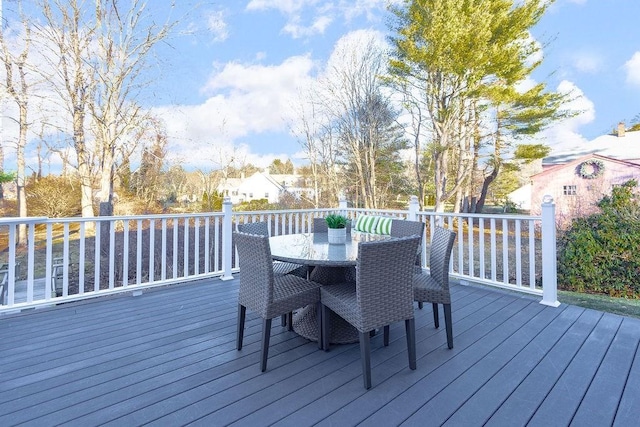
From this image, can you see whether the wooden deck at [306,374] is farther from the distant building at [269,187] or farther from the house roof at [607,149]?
the house roof at [607,149]

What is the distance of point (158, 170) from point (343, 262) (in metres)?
10.7

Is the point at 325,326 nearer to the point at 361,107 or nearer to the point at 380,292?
the point at 380,292

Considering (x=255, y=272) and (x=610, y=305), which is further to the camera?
(x=610, y=305)

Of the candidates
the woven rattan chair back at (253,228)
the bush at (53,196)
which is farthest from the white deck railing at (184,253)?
the bush at (53,196)

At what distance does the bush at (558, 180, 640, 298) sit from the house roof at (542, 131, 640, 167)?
9.28m

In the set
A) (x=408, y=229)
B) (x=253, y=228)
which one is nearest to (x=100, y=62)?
(x=253, y=228)

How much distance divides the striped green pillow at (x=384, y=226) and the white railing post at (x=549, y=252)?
158cm

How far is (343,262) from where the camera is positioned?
222 centimetres

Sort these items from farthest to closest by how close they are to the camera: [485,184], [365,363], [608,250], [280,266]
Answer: [485,184], [608,250], [280,266], [365,363]

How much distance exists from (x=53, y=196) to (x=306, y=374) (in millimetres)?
11974

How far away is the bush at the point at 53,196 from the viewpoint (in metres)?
10.2

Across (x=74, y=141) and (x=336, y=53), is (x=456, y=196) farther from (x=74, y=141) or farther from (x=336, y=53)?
(x=74, y=141)

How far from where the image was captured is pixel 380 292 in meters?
2.00

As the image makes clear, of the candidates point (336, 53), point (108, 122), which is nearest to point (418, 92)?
point (336, 53)
